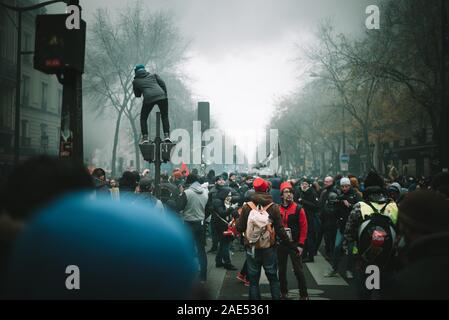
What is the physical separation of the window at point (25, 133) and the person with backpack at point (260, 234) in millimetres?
39186

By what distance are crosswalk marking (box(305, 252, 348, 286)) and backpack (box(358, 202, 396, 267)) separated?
12.5 feet

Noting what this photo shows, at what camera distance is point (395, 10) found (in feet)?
89.0

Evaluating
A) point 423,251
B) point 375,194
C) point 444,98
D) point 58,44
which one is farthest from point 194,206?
point 444,98

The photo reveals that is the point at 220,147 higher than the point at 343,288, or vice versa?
the point at 220,147

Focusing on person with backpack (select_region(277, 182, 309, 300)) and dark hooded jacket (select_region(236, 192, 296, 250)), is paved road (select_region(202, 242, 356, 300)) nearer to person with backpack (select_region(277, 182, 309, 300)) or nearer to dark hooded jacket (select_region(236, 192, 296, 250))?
person with backpack (select_region(277, 182, 309, 300))

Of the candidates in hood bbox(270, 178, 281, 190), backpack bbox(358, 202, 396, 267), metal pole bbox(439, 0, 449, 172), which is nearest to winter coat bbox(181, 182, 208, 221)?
hood bbox(270, 178, 281, 190)

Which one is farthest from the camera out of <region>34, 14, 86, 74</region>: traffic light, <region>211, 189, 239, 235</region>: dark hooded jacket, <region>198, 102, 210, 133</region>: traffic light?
<region>198, 102, 210, 133</region>: traffic light

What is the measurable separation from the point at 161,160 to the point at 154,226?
29.7ft

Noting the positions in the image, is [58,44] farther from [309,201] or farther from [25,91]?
[25,91]

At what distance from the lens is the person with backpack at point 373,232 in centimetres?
668

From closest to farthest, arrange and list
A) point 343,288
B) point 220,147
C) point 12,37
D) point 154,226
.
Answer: point 154,226, point 343,288, point 12,37, point 220,147

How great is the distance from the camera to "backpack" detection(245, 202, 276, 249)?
7.59 metres
